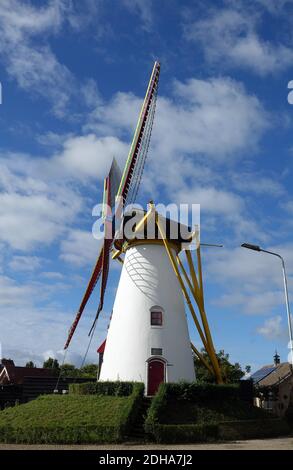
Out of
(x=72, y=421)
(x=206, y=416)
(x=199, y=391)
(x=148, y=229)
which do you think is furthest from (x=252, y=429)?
(x=148, y=229)

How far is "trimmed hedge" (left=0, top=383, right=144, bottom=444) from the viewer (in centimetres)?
1997

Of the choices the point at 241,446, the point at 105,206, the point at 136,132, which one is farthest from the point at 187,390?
the point at 136,132

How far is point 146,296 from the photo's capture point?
1099 inches

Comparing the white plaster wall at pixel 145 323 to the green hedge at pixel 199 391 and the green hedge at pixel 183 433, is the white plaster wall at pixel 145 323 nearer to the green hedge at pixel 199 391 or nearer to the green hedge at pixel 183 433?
the green hedge at pixel 199 391

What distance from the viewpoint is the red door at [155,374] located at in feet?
85.6

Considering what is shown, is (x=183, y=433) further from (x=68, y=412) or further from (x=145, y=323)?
(x=145, y=323)

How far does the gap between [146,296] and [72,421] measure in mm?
9190

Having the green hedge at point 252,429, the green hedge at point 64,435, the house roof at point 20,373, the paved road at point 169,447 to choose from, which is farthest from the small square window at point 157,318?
the house roof at point 20,373

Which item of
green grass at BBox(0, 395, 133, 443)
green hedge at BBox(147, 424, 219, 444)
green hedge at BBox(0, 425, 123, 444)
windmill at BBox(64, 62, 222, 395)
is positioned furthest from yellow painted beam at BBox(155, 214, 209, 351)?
green hedge at BBox(0, 425, 123, 444)
